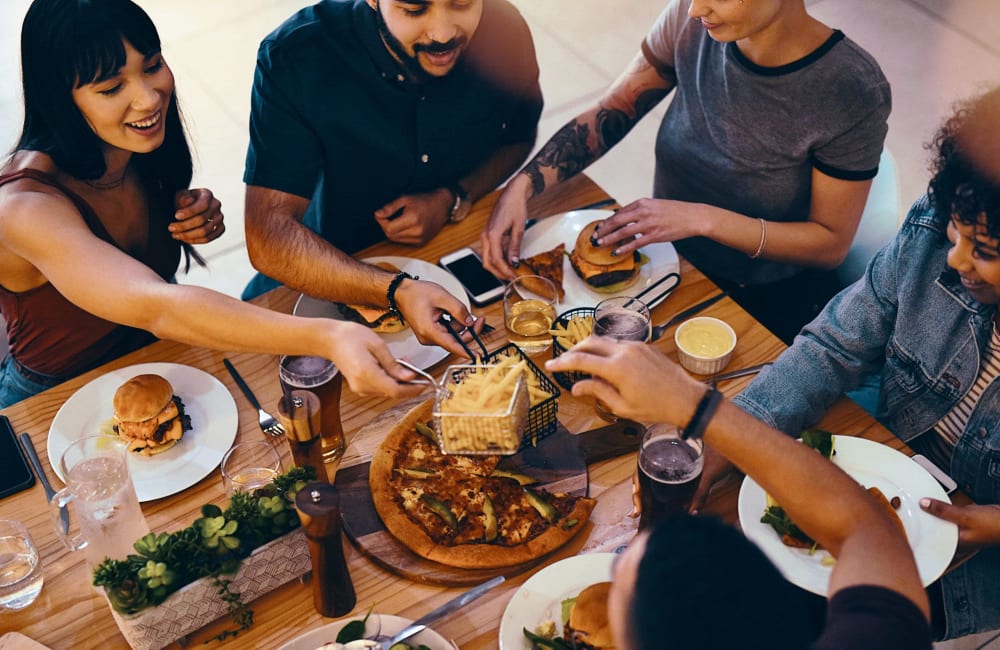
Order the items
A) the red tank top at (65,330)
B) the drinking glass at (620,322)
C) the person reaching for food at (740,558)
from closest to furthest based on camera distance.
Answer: the person reaching for food at (740,558) → the drinking glass at (620,322) → the red tank top at (65,330)

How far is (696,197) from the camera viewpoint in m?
2.83

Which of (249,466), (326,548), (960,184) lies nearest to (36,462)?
(249,466)

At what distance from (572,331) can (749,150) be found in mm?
845

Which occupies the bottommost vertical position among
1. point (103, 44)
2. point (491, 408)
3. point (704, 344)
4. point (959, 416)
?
point (959, 416)

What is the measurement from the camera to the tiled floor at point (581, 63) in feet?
14.9

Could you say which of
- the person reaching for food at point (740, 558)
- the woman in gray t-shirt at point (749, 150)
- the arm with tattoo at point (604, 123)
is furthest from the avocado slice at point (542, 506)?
the arm with tattoo at point (604, 123)

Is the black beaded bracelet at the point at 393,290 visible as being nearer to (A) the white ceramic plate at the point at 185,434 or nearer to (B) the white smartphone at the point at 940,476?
(A) the white ceramic plate at the point at 185,434

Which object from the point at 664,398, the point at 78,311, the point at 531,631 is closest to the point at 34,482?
the point at 78,311

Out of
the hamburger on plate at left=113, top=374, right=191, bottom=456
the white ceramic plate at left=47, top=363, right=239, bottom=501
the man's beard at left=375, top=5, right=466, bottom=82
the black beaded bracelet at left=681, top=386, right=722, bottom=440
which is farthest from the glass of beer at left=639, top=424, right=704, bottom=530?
the man's beard at left=375, top=5, right=466, bottom=82

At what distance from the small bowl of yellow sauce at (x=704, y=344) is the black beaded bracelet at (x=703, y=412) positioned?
0.51 meters

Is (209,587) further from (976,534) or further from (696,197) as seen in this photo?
(696,197)

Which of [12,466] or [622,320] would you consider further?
[622,320]

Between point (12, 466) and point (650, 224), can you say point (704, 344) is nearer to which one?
point (650, 224)

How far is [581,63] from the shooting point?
205 inches
